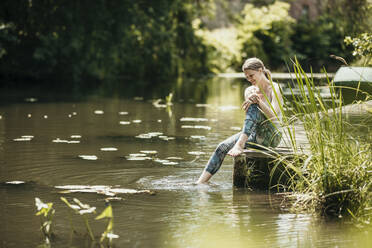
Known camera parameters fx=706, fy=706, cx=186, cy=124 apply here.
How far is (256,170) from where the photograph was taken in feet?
21.4

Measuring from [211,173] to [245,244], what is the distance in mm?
2249

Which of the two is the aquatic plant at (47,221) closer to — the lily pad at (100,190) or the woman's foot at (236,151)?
the lily pad at (100,190)

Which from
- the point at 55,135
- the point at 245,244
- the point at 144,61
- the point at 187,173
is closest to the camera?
the point at 245,244

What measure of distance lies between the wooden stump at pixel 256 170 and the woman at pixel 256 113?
4.1 inches

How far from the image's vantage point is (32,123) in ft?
40.1

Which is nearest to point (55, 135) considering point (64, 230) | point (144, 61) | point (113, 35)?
point (64, 230)

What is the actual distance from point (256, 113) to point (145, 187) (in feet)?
4.12

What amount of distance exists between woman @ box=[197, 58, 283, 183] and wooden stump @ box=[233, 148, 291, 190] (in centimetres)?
11

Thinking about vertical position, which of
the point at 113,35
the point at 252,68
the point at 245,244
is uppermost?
the point at 113,35

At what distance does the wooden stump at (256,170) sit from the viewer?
6.49 m

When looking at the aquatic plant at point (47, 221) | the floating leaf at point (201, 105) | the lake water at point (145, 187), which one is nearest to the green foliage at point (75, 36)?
the floating leaf at point (201, 105)

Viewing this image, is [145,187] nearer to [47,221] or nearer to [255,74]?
[255,74]

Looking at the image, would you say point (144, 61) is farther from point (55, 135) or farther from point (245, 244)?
point (245, 244)

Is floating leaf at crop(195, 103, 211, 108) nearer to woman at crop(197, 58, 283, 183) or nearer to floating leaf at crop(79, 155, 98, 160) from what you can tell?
floating leaf at crop(79, 155, 98, 160)
